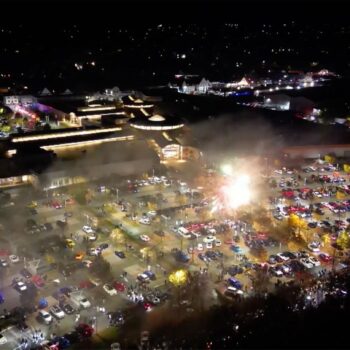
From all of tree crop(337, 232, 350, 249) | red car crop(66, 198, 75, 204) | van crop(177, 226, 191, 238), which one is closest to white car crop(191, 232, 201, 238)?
van crop(177, 226, 191, 238)

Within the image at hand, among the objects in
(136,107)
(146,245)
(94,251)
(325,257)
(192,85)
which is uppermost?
(136,107)

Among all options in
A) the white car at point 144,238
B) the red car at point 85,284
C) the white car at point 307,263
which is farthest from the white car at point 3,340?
the white car at point 307,263

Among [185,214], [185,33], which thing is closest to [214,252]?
[185,214]

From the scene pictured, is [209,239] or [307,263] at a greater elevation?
[209,239]

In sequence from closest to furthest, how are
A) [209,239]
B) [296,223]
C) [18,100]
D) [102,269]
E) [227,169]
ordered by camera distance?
1. [102,269]
2. [209,239]
3. [296,223]
4. [227,169]
5. [18,100]

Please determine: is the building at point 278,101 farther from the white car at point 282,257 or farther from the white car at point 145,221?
the white car at point 282,257

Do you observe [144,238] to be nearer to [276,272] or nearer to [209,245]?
[209,245]

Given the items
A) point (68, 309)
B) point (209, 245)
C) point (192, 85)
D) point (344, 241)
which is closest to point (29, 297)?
point (68, 309)
